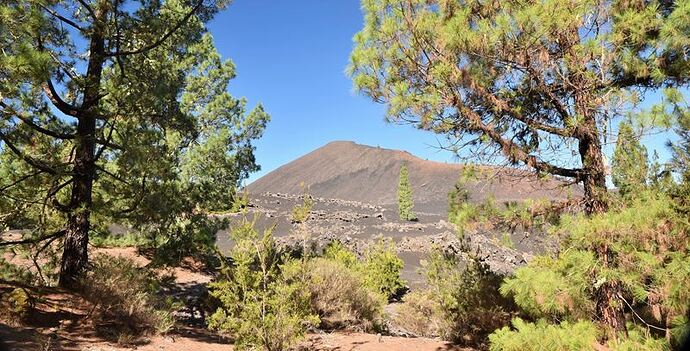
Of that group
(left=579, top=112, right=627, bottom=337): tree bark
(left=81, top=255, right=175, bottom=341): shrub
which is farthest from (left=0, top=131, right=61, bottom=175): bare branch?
(left=579, top=112, right=627, bottom=337): tree bark

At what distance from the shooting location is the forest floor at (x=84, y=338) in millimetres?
5207

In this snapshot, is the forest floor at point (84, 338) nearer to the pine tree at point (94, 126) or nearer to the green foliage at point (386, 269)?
the pine tree at point (94, 126)

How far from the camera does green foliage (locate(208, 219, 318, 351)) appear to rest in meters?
5.61

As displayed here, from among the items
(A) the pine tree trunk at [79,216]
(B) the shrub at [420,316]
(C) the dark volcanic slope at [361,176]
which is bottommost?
(B) the shrub at [420,316]

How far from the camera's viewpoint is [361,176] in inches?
3563

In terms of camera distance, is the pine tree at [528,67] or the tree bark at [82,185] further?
the tree bark at [82,185]

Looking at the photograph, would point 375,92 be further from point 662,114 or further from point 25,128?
point 25,128

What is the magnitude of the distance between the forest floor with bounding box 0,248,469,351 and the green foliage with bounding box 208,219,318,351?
1158 mm

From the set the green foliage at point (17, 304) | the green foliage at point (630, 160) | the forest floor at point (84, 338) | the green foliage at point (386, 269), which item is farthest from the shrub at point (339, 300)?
the green foliage at point (386, 269)

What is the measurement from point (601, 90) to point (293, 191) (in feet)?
279

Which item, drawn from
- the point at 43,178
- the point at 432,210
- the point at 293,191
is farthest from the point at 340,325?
the point at 293,191

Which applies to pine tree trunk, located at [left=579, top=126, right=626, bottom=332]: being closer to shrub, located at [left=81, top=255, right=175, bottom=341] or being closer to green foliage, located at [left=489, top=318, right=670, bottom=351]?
green foliage, located at [left=489, top=318, right=670, bottom=351]

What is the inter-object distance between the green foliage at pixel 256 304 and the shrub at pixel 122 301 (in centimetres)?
160

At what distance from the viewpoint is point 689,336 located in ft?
12.7
